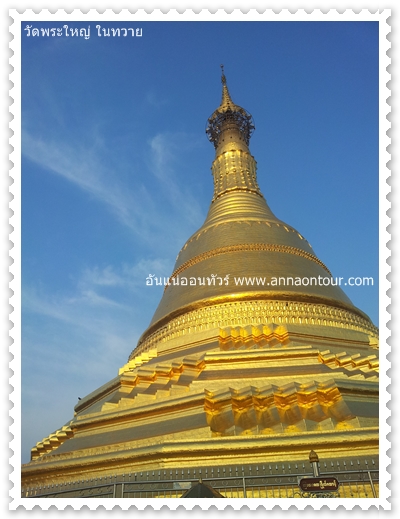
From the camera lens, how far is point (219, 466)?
6047mm

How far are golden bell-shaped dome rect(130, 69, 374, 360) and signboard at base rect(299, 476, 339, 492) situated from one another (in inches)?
242

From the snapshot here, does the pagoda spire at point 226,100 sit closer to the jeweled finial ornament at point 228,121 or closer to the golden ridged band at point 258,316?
the jeweled finial ornament at point 228,121

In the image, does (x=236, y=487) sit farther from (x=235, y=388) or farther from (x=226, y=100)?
(x=226, y=100)

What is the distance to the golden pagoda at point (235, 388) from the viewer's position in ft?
19.8

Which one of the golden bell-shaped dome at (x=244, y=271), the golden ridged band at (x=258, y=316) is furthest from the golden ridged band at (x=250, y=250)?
the golden ridged band at (x=258, y=316)

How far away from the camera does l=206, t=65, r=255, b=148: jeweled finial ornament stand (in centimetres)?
1980

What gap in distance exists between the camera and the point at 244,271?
1209 centimetres

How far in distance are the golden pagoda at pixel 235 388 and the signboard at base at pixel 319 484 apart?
0.41 meters

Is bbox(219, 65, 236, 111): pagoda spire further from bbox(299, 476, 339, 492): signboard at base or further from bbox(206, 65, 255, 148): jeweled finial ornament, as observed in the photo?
bbox(299, 476, 339, 492): signboard at base

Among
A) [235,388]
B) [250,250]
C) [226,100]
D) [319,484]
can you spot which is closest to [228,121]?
[226,100]
